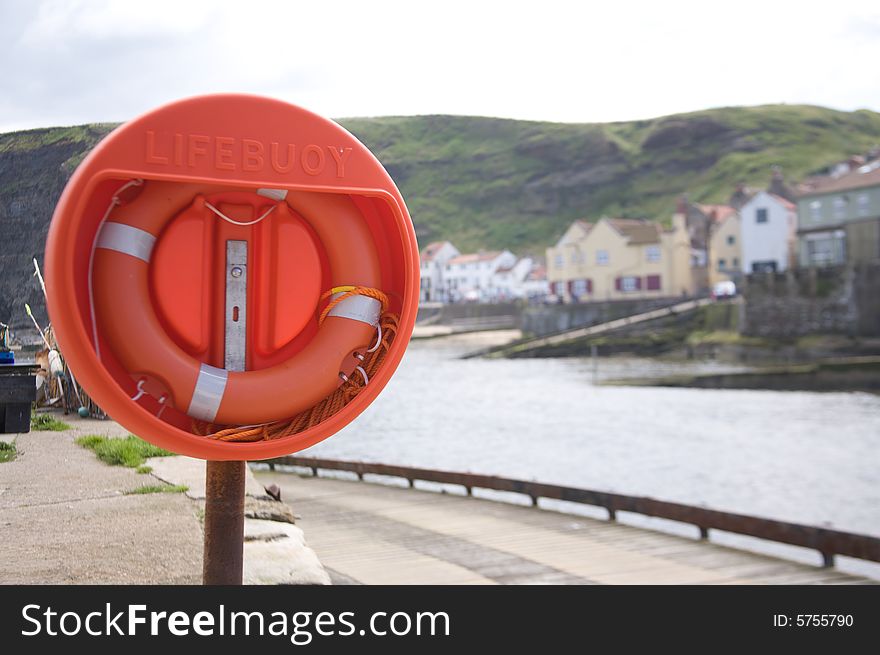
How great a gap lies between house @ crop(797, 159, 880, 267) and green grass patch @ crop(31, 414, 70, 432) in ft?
133

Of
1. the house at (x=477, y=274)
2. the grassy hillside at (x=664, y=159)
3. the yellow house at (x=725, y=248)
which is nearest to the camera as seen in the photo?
the yellow house at (x=725, y=248)

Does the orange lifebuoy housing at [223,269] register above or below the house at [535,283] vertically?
below

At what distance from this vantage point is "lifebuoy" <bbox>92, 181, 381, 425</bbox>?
60.8 inches

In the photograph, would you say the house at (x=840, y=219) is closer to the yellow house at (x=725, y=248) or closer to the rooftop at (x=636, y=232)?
the yellow house at (x=725, y=248)

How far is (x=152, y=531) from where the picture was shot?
6.89 feet

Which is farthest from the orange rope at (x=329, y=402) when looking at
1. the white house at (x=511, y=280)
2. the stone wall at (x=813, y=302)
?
the white house at (x=511, y=280)

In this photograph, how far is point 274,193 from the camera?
1652mm

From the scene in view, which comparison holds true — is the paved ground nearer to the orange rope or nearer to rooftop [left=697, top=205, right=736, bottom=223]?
the orange rope

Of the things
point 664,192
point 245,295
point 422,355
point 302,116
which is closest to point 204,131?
point 302,116

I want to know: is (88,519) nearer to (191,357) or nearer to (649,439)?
(191,357)

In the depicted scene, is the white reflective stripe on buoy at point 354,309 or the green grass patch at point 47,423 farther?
the green grass patch at point 47,423

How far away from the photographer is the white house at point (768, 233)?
146ft

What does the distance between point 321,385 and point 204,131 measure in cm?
50

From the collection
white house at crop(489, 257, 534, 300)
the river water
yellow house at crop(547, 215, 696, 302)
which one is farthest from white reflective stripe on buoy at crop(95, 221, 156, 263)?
white house at crop(489, 257, 534, 300)
